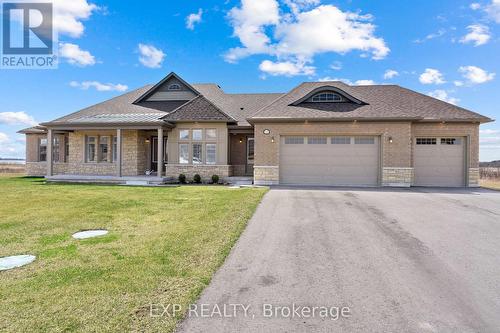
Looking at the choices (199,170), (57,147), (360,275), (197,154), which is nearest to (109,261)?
(360,275)

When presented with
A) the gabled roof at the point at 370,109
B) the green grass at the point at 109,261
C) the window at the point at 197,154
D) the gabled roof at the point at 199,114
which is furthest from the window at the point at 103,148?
the gabled roof at the point at 370,109

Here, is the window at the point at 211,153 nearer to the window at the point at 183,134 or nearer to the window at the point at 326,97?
the window at the point at 183,134

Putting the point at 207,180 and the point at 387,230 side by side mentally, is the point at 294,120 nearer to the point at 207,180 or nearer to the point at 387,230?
the point at 207,180

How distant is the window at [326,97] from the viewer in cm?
1582

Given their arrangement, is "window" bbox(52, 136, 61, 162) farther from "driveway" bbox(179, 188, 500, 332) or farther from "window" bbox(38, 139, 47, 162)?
"driveway" bbox(179, 188, 500, 332)

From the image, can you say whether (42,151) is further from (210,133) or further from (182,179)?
(210,133)

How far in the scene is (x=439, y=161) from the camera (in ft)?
48.5

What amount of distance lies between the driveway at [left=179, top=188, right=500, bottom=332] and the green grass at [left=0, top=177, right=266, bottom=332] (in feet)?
1.54

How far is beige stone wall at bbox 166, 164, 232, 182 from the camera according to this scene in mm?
16141

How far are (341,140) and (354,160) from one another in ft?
4.30

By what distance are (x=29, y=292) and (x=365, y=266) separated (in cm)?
490

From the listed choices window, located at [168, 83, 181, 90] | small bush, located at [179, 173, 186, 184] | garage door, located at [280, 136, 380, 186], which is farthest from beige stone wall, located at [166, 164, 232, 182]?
window, located at [168, 83, 181, 90]

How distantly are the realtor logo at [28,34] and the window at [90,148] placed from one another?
6103 millimetres

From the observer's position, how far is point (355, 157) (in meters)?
14.3
